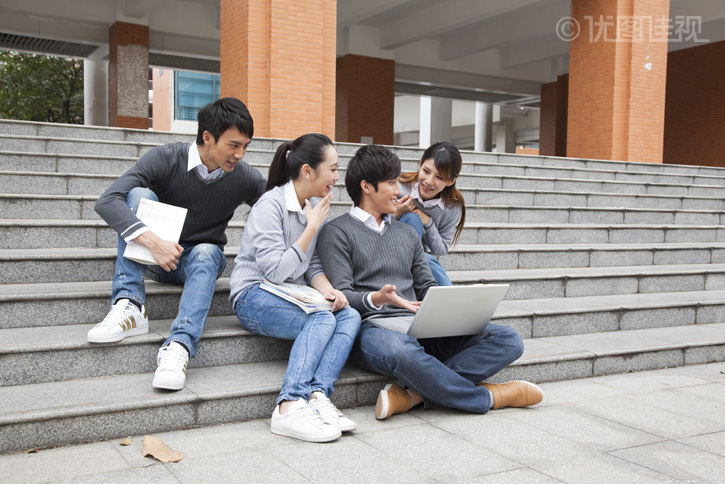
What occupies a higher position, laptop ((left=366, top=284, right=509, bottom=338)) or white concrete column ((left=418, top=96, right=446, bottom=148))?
white concrete column ((left=418, top=96, right=446, bottom=148))

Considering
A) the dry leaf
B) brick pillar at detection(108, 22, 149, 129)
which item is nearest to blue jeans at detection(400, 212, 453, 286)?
the dry leaf

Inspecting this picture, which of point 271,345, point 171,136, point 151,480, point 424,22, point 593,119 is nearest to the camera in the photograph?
point 151,480

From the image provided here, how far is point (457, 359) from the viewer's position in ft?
10.1

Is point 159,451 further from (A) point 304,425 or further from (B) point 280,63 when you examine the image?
(B) point 280,63

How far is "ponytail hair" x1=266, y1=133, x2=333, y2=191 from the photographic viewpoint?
10.0ft

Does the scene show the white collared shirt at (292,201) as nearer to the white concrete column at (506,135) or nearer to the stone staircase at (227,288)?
the stone staircase at (227,288)

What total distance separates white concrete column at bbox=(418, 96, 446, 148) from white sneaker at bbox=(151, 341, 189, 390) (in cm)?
2151

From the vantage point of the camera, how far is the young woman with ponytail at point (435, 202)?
3648 millimetres

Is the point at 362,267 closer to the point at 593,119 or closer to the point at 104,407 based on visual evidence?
the point at 104,407

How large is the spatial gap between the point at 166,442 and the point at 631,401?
2.26m

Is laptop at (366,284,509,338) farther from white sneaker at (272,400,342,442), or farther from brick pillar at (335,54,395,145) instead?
brick pillar at (335,54,395,145)

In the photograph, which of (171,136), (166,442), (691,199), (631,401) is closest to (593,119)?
(691,199)

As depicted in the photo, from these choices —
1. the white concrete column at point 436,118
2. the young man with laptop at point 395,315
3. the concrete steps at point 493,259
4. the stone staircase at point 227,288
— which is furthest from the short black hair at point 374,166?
the white concrete column at point 436,118

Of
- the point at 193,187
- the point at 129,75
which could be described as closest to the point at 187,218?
the point at 193,187
